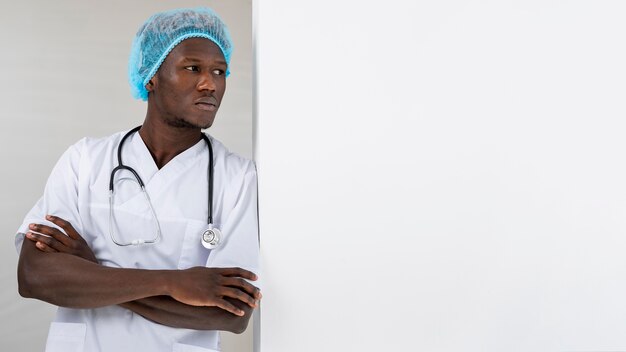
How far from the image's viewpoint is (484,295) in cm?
166

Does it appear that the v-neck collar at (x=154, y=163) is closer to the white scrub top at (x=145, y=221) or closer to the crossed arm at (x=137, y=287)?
the white scrub top at (x=145, y=221)

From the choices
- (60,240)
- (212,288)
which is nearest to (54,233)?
(60,240)

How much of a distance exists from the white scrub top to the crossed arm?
0.07 metres

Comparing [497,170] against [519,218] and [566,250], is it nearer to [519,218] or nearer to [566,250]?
[519,218]

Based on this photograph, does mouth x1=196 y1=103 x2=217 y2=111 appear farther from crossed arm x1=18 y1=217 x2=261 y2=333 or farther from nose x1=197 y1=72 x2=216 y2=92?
crossed arm x1=18 y1=217 x2=261 y2=333

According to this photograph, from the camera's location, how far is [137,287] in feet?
4.78

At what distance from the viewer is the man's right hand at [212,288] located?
145cm

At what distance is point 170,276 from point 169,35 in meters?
0.55

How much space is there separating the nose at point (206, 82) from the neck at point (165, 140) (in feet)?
0.42

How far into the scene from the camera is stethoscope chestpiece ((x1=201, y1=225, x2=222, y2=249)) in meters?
1.58

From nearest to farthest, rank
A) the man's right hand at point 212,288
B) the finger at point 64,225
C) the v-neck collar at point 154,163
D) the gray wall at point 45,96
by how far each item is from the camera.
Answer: the man's right hand at point 212,288 → the finger at point 64,225 → the v-neck collar at point 154,163 → the gray wall at point 45,96

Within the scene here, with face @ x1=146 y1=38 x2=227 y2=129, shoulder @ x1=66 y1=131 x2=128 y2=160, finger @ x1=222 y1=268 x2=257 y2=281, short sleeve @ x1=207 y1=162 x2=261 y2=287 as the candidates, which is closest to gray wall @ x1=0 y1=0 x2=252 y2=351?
shoulder @ x1=66 y1=131 x2=128 y2=160

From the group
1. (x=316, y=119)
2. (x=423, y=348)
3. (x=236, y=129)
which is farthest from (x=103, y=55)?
(x=423, y=348)

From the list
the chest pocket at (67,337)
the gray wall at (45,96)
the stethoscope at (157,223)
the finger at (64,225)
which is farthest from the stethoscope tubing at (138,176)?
the gray wall at (45,96)
